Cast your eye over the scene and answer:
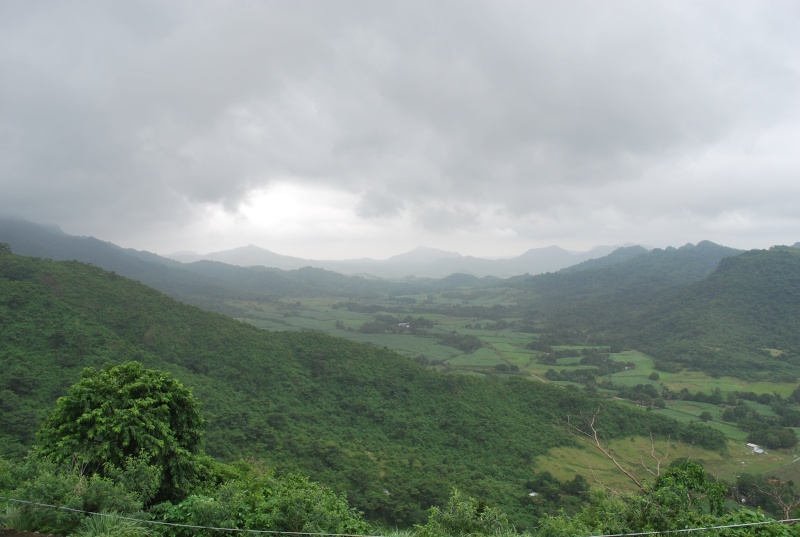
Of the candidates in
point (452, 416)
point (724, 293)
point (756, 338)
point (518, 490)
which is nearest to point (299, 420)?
point (452, 416)

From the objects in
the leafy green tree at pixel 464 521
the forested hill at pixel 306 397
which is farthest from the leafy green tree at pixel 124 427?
the forested hill at pixel 306 397

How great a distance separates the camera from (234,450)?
90.9 ft

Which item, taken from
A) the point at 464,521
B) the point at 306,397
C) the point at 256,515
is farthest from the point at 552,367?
the point at 256,515

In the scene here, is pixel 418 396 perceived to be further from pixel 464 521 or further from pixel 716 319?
pixel 716 319

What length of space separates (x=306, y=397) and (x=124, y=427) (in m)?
31.4

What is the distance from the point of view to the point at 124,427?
1131cm

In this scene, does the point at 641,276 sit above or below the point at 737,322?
above

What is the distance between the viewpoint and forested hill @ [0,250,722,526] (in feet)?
88.1

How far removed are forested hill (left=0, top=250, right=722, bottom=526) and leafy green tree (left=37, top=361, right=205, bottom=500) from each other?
1402 centimetres

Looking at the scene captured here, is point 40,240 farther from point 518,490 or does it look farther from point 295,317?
point 518,490

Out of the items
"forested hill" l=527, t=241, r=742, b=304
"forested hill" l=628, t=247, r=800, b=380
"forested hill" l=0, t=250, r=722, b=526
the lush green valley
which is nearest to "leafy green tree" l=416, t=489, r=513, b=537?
the lush green valley

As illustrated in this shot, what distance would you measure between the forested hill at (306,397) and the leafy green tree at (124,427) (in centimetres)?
1402

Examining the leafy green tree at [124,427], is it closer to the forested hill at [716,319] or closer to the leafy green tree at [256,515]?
the leafy green tree at [256,515]

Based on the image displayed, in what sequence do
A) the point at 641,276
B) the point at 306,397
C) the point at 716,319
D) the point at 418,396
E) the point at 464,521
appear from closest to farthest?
the point at 464,521 < the point at 306,397 < the point at 418,396 < the point at 716,319 < the point at 641,276
